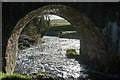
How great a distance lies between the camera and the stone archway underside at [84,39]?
4.83m

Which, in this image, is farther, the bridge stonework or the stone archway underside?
the stone archway underside

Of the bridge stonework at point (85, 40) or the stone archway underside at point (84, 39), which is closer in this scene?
the bridge stonework at point (85, 40)

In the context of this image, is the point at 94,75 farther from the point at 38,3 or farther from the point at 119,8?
the point at 38,3

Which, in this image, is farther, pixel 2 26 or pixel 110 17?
pixel 110 17

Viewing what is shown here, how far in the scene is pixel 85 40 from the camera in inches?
263

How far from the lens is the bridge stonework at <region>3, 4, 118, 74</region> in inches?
181

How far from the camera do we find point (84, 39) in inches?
267

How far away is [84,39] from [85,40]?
12 cm

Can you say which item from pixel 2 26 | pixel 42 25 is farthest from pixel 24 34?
pixel 2 26

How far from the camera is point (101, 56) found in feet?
18.2

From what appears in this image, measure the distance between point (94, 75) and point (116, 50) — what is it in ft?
4.72

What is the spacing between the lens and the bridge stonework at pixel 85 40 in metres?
4.59

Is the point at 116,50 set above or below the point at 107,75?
above

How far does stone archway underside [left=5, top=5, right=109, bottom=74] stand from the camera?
4.83 metres
